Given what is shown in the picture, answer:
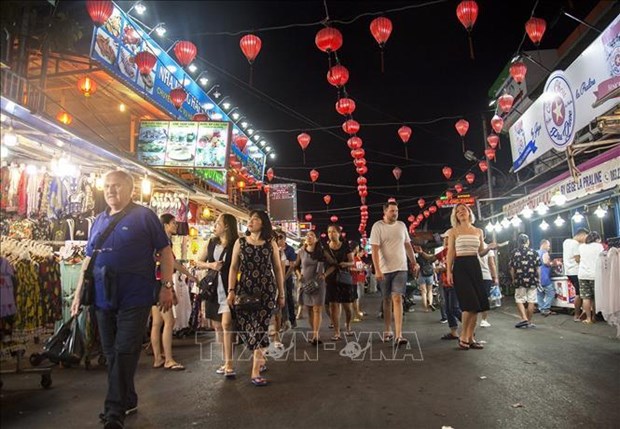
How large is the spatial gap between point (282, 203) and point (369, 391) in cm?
1879

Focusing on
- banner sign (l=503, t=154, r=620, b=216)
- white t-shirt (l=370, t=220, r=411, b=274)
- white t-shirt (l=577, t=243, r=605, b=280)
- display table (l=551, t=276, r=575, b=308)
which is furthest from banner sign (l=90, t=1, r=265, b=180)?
display table (l=551, t=276, r=575, b=308)

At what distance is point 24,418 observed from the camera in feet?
11.9

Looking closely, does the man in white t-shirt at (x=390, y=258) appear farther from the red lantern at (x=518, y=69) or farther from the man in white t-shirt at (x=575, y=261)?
the red lantern at (x=518, y=69)

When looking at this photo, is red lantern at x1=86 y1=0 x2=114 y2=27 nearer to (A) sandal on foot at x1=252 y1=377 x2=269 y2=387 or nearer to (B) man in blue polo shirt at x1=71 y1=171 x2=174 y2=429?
(B) man in blue polo shirt at x1=71 y1=171 x2=174 y2=429

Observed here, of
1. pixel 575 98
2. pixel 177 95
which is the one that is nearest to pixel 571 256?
pixel 575 98

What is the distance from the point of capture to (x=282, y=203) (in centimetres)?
2277

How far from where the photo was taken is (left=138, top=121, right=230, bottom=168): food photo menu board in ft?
33.5

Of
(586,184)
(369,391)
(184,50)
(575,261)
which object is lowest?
(369,391)

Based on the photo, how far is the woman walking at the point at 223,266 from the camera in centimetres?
500

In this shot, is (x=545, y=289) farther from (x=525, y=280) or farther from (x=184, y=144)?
(x=184, y=144)

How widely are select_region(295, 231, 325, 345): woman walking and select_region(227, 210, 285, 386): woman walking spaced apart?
214 cm

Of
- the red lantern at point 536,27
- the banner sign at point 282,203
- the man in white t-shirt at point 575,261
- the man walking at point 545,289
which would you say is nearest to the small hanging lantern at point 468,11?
the red lantern at point 536,27

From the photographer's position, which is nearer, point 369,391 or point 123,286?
point 123,286

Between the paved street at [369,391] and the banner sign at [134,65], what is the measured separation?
7.93 meters
